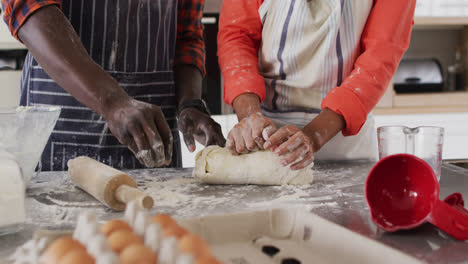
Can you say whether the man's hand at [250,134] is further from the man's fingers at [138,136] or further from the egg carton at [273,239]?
the egg carton at [273,239]

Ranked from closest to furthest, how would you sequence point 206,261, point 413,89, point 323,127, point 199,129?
point 206,261 < point 323,127 < point 199,129 < point 413,89

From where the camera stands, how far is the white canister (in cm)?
72

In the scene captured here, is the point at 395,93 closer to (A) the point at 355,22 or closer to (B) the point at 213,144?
(A) the point at 355,22

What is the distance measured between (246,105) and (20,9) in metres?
0.69

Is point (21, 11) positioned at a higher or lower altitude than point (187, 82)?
higher

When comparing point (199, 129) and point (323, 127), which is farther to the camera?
point (199, 129)

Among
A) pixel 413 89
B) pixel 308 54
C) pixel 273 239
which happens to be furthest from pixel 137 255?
pixel 413 89

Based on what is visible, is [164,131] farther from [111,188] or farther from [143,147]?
[111,188]

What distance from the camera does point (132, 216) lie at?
53 cm

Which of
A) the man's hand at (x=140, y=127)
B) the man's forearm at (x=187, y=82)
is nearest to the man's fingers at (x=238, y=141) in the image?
the man's hand at (x=140, y=127)

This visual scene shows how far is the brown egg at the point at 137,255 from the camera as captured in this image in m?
0.43

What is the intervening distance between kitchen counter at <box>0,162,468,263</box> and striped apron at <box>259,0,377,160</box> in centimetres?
26

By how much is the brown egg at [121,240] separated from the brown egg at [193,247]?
2.1 inches

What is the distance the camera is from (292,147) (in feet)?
3.68
